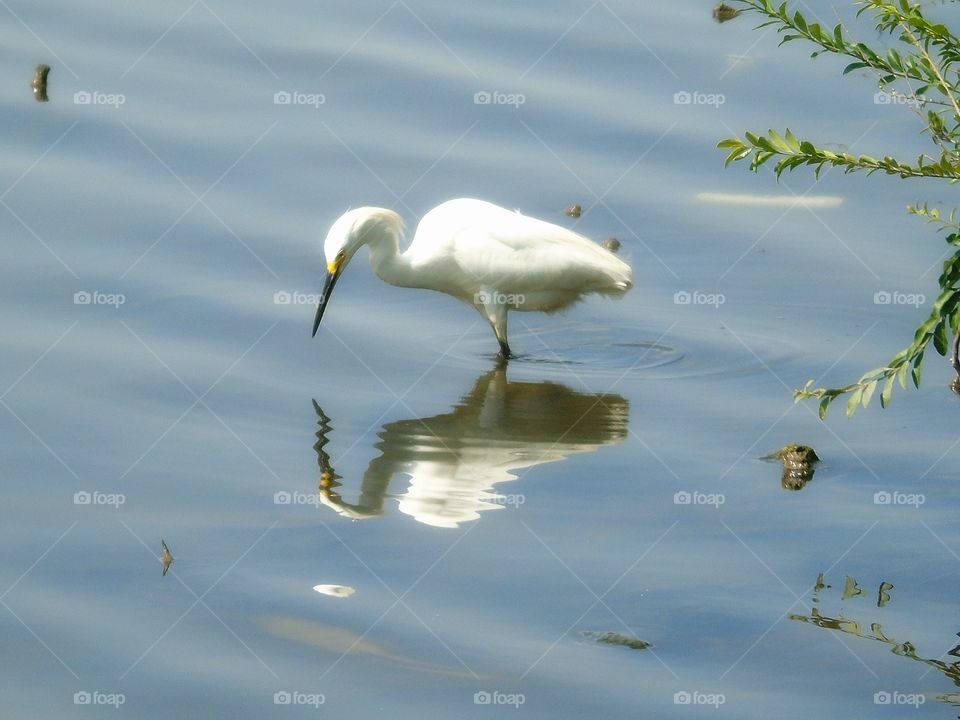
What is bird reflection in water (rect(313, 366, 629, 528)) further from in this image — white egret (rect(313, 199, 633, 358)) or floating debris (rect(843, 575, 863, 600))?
floating debris (rect(843, 575, 863, 600))

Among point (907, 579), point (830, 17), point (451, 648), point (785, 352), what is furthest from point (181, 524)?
point (830, 17)

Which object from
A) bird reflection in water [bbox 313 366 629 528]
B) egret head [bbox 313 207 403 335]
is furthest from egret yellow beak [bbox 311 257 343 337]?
bird reflection in water [bbox 313 366 629 528]

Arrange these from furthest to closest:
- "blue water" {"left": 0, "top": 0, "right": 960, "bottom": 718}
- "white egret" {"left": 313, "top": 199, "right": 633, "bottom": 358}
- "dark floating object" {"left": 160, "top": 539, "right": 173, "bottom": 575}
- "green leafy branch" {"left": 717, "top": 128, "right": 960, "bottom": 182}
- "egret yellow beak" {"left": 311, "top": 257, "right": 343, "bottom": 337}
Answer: "white egret" {"left": 313, "top": 199, "right": 633, "bottom": 358}
"egret yellow beak" {"left": 311, "top": 257, "right": 343, "bottom": 337}
"dark floating object" {"left": 160, "top": 539, "right": 173, "bottom": 575}
"blue water" {"left": 0, "top": 0, "right": 960, "bottom": 718}
"green leafy branch" {"left": 717, "top": 128, "right": 960, "bottom": 182}

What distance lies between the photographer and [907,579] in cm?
635

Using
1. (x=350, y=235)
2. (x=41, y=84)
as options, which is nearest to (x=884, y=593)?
(x=350, y=235)

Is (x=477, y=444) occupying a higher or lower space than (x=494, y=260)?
lower

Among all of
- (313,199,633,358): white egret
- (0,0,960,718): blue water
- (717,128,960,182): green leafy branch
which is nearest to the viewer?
(717,128,960,182): green leafy branch

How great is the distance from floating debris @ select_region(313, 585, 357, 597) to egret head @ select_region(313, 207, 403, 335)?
8.79 feet

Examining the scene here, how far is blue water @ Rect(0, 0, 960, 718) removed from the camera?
5.83 m

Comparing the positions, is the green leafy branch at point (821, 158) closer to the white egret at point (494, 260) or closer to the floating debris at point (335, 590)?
the floating debris at point (335, 590)

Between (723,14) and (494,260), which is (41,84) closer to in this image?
(494,260)

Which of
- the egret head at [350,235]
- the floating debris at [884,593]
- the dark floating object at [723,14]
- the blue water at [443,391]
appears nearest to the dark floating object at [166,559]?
the blue water at [443,391]

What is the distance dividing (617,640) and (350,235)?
3670mm

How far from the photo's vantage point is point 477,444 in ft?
25.8
